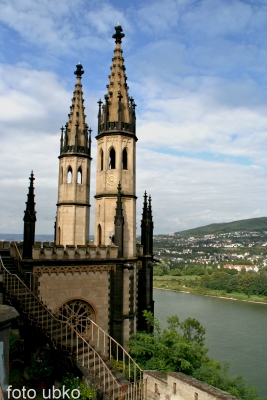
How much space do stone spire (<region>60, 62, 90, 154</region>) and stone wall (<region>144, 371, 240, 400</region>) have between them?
14.4m

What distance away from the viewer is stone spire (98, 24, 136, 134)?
17.7 metres

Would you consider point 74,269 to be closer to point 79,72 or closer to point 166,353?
point 166,353

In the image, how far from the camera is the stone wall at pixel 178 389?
8.96 meters

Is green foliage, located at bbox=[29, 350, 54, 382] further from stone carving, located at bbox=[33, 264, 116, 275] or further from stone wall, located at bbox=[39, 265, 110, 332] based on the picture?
stone carving, located at bbox=[33, 264, 116, 275]

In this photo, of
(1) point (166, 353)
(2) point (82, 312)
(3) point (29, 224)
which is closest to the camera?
(1) point (166, 353)

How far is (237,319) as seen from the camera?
5369 centimetres

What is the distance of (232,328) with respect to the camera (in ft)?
153

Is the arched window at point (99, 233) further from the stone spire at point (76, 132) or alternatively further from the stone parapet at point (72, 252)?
the stone spire at point (76, 132)

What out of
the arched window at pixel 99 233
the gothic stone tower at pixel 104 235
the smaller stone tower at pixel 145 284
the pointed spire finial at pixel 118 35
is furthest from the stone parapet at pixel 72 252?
the pointed spire finial at pixel 118 35

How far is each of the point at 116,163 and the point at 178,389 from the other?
10787 mm

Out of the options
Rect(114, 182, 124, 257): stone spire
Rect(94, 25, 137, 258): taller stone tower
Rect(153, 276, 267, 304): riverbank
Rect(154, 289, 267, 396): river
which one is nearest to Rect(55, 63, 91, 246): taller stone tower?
Rect(94, 25, 137, 258): taller stone tower

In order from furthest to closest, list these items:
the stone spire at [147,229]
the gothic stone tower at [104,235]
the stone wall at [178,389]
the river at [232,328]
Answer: the river at [232,328]
the stone spire at [147,229]
the gothic stone tower at [104,235]
the stone wall at [178,389]

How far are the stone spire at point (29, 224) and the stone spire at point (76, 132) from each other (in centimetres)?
695

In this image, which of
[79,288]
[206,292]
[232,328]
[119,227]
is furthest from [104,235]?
[206,292]
